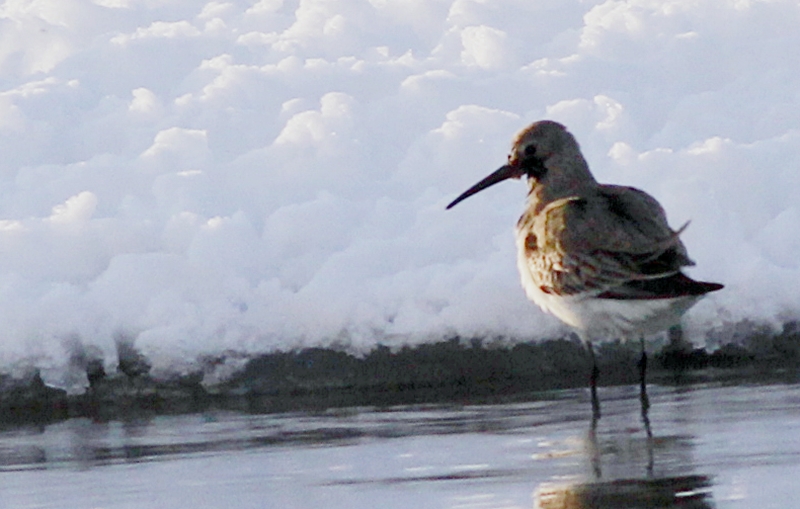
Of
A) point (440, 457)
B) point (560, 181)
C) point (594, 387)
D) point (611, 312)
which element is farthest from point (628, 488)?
point (560, 181)

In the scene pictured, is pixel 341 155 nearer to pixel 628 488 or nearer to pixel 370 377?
pixel 370 377

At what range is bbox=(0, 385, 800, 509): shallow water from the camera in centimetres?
588

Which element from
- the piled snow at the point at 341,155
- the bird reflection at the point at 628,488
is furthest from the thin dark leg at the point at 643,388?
the bird reflection at the point at 628,488

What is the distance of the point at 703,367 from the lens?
8.64 m

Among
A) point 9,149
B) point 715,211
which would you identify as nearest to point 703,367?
point 715,211

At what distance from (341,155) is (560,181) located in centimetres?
203

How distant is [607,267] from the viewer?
8.13m

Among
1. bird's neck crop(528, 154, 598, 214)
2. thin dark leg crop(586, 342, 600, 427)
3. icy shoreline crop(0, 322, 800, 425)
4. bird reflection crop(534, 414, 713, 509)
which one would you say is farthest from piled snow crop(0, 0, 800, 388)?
bird reflection crop(534, 414, 713, 509)

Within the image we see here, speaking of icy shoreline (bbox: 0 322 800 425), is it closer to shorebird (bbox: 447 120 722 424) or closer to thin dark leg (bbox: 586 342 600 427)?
thin dark leg (bbox: 586 342 600 427)

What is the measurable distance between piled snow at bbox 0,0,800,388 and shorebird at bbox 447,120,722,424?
0.43m

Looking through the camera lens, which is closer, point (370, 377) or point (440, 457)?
point (440, 457)

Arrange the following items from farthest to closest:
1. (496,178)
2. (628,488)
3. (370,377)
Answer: (496,178), (370,377), (628,488)

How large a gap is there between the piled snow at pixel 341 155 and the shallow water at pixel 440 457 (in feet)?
2.85

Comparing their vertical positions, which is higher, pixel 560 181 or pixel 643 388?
pixel 560 181
